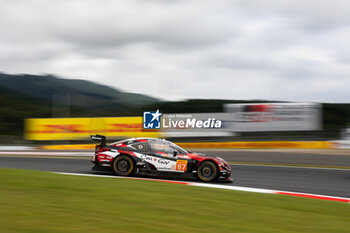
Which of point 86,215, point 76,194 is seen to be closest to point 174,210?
point 86,215

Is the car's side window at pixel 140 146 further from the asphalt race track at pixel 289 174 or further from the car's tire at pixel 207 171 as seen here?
the asphalt race track at pixel 289 174

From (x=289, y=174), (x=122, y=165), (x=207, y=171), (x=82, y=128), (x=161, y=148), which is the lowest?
(x=289, y=174)

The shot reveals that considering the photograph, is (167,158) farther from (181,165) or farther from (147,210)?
(147,210)

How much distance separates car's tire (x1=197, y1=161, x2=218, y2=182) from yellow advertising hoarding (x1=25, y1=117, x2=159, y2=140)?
14095 millimetres

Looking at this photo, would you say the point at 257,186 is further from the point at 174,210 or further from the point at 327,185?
the point at 174,210

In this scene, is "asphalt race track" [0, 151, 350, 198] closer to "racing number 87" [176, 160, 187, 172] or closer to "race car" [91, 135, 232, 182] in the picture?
"race car" [91, 135, 232, 182]

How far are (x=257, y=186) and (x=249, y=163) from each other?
6.20 metres

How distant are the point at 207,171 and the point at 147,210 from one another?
4.94m

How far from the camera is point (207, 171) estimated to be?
9906 millimetres

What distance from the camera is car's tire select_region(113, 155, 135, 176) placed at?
10219 mm

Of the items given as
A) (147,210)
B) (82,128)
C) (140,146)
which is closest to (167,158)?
(140,146)

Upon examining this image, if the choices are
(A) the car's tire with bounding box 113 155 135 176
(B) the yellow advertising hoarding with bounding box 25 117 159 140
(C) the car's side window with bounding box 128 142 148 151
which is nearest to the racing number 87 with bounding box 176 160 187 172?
(C) the car's side window with bounding box 128 142 148 151

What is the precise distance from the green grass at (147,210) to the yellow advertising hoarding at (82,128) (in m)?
17.3

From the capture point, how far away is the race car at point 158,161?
9906 mm
